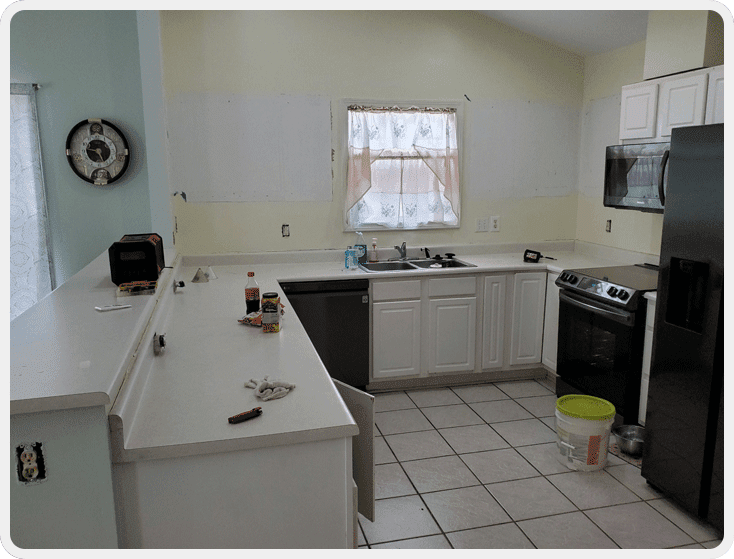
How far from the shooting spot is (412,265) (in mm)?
4254

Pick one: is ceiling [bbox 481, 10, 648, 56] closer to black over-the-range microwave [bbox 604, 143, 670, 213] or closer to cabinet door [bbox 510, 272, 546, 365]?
black over-the-range microwave [bbox 604, 143, 670, 213]

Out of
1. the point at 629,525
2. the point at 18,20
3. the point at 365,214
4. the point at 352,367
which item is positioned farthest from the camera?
the point at 365,214

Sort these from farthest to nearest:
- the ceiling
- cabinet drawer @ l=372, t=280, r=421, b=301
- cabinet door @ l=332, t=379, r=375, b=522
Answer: cabinet drawer @ l=372, t=280, r=421, b=301 < the ceiling < cabinet door @ l=332, t=379, r=375, b=522

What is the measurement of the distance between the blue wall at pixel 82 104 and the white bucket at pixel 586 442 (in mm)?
2919

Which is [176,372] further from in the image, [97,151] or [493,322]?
[493,322]

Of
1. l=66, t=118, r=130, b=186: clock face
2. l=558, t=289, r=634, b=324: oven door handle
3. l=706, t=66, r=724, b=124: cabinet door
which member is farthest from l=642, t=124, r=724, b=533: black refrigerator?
l=66, t=118, r=130, b=186: clock face

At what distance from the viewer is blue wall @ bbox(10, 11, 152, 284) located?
12.3 ft

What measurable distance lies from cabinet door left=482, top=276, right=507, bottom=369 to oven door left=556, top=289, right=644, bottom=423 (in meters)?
0.45

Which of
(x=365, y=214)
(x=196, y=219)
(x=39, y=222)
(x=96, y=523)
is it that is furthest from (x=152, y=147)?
(x=96, y=523)

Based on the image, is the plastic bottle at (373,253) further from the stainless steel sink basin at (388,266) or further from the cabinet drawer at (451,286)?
the cabinet drawer at (451,286)

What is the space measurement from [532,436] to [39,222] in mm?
3451

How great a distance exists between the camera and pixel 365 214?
437 cm

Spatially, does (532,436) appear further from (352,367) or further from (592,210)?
(592,210)

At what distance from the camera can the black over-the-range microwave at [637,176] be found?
327 centimetres
